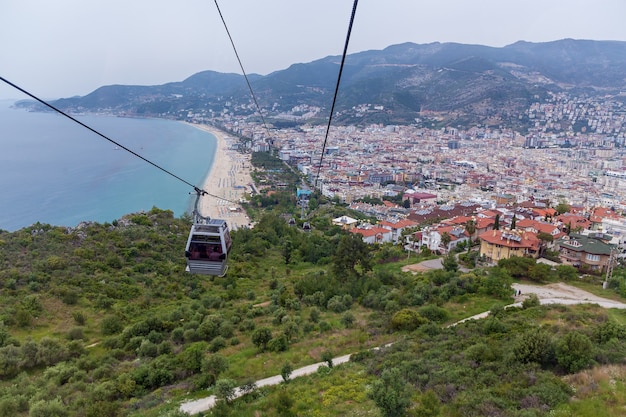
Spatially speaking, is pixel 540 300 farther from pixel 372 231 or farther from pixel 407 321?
pixel 372 231

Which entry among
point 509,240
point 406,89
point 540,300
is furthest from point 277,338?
point 406,89

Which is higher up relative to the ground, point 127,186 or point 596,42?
point 596,42

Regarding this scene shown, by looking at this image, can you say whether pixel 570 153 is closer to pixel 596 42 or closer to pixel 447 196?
pixel 447 196

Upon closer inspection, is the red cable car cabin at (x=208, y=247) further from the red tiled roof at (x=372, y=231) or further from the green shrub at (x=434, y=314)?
the red tiled roof at (x=372, y=231)

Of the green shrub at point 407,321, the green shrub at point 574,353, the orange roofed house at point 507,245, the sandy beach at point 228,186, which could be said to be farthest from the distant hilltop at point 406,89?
the green shrub at point 574,353

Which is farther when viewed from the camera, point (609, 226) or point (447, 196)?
point (447, 196)

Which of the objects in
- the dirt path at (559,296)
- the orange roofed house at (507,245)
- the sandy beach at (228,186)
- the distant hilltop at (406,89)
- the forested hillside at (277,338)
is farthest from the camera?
the distant hilltop at (406,89)

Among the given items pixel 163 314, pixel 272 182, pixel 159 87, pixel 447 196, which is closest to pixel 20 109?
pixel 159 87
